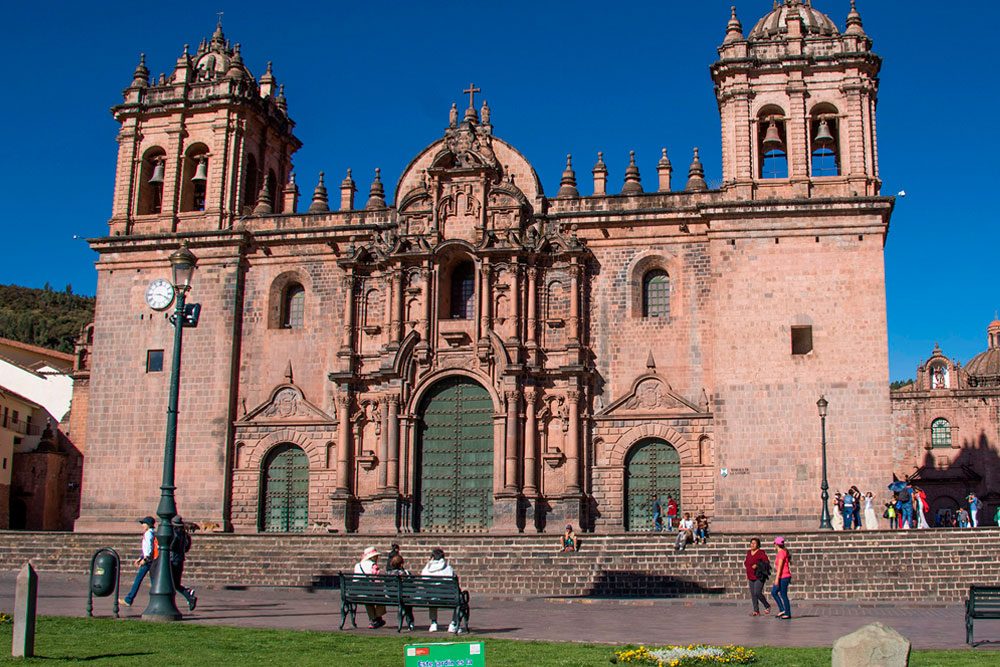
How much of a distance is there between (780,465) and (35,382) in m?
34.3

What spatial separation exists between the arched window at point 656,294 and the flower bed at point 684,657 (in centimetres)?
1978

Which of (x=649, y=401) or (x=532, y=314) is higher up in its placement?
(x=532, y=314)

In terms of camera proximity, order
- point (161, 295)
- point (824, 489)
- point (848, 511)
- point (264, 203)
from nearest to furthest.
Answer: point (161, 295)
point (824, 489)
point (848, 511)
point (264, 203)

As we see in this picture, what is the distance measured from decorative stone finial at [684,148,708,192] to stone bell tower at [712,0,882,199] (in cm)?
80

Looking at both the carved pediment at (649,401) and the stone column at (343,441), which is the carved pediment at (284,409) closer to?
the stone column at (343,441)

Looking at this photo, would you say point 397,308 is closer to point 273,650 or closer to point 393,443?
point 393,443

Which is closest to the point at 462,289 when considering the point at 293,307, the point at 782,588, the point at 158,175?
the point at 293,307

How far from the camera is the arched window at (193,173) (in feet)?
114

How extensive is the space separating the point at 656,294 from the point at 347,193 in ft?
31.5

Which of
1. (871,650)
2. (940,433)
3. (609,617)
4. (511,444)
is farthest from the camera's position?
(940,433)

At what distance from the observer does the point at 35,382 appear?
5012cm

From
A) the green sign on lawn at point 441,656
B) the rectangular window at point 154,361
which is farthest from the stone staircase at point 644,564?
the green sign on lawn at point 441,656

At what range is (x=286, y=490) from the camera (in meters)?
32.2

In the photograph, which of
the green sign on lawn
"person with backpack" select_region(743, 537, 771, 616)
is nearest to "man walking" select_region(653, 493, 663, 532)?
"person with backpack" select_region(743, 537, 771, 616)
